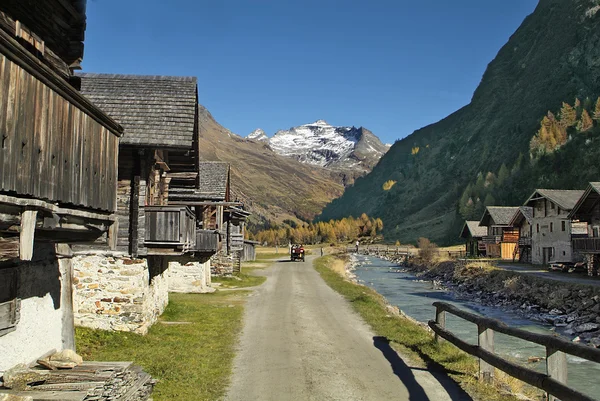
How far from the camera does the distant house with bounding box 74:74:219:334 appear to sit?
16500 millimetres

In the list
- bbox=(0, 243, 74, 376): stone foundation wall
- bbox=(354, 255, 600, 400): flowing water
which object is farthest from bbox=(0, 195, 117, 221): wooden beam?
→ bbox=(354, 255, 600, 400): flowing water

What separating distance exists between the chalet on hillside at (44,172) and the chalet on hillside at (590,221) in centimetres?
4036

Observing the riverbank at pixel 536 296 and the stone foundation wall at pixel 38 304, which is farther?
the riverbank at pixel 536 296

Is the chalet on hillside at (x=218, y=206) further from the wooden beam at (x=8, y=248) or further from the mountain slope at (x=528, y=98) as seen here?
the mountain slope at (x=528, y=98)

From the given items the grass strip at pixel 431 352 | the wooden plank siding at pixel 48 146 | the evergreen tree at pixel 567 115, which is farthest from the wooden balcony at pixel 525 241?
the evergreen tree at pixel 567 115

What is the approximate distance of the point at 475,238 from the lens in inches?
3221

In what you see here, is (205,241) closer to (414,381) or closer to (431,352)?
(431,352)

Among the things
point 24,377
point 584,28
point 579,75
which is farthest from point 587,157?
point 24,377

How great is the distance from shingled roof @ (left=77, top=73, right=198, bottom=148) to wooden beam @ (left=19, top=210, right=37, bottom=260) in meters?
8.84

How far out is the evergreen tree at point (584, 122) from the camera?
403 ft

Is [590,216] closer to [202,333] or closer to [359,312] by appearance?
[359,312]

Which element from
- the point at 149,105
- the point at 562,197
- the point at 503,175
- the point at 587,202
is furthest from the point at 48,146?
the point at 503,175

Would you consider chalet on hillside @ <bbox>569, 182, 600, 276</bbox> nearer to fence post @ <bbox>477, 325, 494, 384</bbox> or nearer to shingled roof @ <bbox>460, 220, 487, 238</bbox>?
fence post @ <bbox>477, 325, 494, 384</bbox>

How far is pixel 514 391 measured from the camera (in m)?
10.5
